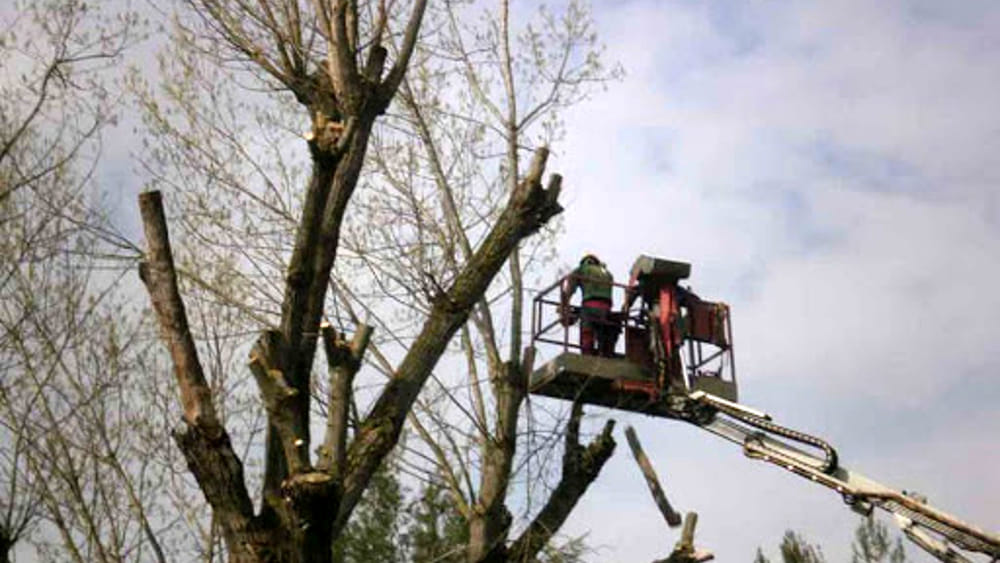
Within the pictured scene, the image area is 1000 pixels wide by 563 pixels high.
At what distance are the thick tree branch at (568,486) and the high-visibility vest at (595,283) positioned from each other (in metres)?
2.75

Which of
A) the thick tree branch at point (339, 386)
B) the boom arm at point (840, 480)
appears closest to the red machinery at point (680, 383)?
the boom arm at point (840, 480)

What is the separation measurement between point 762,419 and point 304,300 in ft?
23.5

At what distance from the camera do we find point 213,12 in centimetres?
930

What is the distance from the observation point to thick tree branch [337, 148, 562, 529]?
731 cm

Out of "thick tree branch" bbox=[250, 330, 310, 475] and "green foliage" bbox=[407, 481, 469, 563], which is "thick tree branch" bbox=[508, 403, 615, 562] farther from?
"green foliage" bbox=[407, 481, 469, 563]

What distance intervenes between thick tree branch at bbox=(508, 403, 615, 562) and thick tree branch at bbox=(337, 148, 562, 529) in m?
2.63

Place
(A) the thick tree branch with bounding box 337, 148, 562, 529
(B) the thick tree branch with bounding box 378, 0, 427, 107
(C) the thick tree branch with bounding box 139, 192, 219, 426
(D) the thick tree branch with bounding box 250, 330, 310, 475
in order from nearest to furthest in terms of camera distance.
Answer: (D) the thick tree branch with bounding box 250, 330, 310, 475
(C) the thick tree branch with bounding box 139, 192, 219, 426
(A) the thick tree branch with bounding box 337, 148, 562, 529
(B) the thick tree branch with bounding box 378, 0, 427, 107

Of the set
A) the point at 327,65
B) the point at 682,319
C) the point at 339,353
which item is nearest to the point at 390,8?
the point at 327,65

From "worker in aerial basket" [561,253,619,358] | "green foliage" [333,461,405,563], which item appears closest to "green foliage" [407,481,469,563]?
"green foliage" [333,461,405,563]

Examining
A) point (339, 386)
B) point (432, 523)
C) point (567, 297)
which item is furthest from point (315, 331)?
point (432, 523)

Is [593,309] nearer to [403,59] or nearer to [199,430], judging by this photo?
[403,59]

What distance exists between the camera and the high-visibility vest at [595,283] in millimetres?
13633

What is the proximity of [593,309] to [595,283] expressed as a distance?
359 millimetres

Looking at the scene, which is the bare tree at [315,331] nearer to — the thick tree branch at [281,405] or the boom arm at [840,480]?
the thick tree branch at [281,405]
